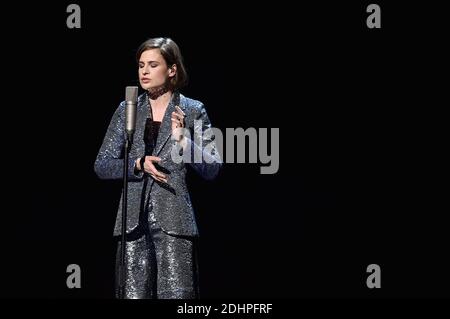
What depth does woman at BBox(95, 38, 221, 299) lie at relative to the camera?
363 cm

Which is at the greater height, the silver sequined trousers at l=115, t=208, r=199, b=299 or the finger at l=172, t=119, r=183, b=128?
the finger at l=172, t=119, r=183, b=128

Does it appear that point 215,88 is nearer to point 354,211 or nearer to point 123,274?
point 354,211

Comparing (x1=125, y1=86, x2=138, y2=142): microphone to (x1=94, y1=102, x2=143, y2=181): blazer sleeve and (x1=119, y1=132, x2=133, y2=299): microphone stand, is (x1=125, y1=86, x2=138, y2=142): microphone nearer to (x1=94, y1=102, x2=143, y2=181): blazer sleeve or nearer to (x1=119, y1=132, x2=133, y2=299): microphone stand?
(x1=119, y1=132, x2=133, y2=299): microphone stand

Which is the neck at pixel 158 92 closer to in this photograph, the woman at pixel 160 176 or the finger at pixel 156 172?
the woman at pixel 160 176

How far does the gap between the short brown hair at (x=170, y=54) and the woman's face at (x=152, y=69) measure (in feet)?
0.06

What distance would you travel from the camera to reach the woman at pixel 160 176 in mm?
3635

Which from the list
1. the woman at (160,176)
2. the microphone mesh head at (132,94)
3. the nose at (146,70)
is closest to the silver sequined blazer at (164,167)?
the woman at (160,176)

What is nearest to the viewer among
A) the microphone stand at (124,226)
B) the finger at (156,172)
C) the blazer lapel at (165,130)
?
the microphone stand at (124,226)

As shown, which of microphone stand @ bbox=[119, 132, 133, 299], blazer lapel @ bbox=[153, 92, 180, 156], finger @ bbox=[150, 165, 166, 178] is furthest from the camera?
blazer lapel @ bbox=[153, 92, 180, 156]

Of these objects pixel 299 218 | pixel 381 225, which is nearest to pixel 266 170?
pixel 299 218

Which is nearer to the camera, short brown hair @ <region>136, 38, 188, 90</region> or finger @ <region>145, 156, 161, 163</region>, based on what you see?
finger @ <region>145, 156, 161, 163</region>

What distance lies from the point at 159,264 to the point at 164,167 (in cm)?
37

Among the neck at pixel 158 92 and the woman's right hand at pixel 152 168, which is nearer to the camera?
the woman's right hand at pixel 152 168

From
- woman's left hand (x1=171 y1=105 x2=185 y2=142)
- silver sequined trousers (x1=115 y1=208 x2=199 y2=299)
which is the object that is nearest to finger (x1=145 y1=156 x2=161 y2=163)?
woman's left hand (x1=171 y1=105 x2=185 y2=142)
